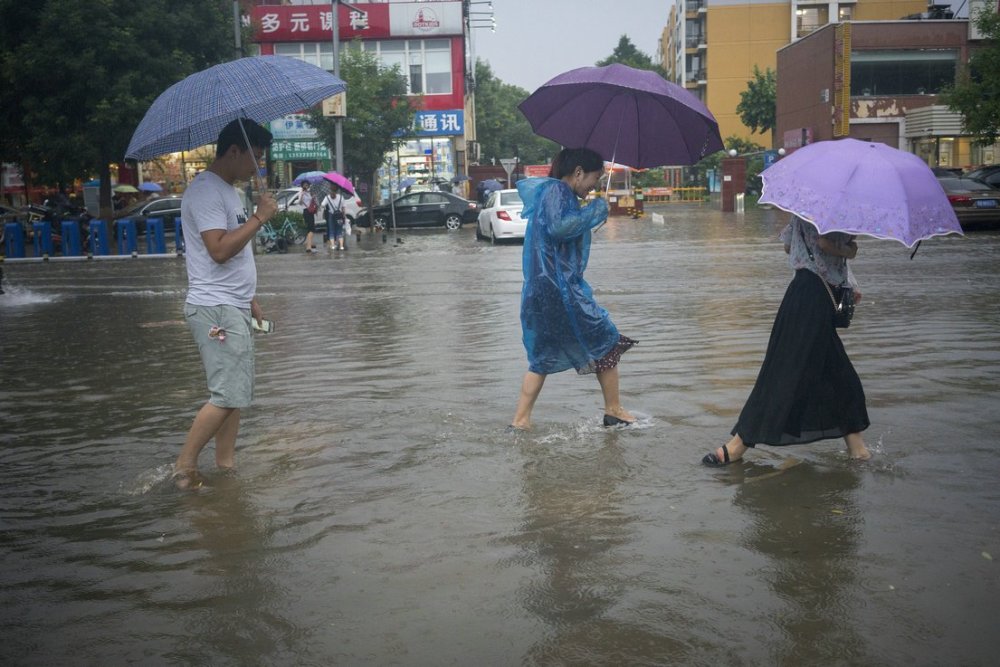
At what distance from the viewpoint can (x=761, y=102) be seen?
71.6m

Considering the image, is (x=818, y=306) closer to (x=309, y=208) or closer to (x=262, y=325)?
(x=262, y=325)

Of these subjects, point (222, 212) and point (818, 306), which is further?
point (818, 306)

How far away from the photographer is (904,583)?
13.6 ft

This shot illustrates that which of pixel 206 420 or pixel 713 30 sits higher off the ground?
pixel 713 30

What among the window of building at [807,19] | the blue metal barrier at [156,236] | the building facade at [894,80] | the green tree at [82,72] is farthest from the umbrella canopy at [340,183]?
the window of building at [807,19]

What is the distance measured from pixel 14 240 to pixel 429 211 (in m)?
15.5

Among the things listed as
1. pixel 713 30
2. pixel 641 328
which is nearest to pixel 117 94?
pixel 641 328

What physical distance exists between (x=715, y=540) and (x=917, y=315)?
A: 7998mm

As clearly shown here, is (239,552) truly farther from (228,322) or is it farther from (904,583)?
(904,583)

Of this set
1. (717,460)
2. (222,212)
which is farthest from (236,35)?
(717,460)

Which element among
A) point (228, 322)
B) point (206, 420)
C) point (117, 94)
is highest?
point (117, 94)

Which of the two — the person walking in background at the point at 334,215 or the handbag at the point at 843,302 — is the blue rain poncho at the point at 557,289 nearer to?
the handbag at the point at 843,302

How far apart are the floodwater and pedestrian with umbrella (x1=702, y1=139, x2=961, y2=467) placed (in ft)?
0.80

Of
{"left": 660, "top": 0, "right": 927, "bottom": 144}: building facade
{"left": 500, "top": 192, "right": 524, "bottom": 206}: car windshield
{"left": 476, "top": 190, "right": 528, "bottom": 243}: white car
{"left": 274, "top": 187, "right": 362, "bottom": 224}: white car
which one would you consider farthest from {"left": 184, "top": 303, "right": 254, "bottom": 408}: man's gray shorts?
{"left": 660, "top": 0, "right": 927, "bottom": 144}: building facade
